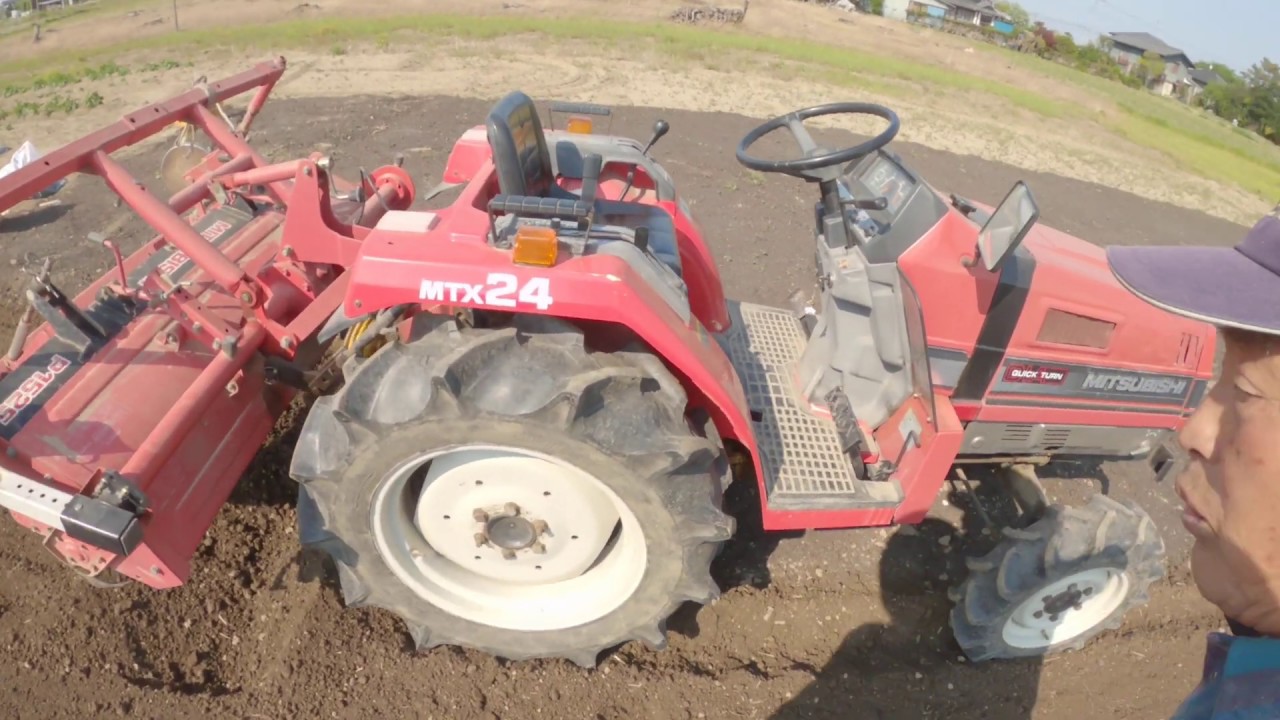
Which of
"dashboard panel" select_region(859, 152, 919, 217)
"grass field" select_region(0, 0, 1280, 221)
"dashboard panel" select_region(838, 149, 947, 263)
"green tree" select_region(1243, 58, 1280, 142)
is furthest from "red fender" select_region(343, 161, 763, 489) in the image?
"green tree" select_region(1243, 58, 1280, 142)

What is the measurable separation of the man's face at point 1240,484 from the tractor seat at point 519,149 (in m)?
1.79

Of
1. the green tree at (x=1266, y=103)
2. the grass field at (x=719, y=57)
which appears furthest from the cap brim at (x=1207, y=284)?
the green tree at (x=1266, y=103)

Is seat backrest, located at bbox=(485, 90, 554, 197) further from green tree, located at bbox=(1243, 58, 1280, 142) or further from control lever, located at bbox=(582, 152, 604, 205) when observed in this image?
green tree, located at bbox=(1243, 58, 1280, 142)

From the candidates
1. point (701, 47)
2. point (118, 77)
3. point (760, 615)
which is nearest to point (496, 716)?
point (760, 615)

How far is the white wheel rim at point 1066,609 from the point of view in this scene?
258 centimetres

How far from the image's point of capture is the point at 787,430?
273 cm

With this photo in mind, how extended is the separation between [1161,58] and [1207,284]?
52.4m

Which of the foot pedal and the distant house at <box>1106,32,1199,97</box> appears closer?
the foot pedal

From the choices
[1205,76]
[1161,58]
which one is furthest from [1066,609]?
[1205,76]

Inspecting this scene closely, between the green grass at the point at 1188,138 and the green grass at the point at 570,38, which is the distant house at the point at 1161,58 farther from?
the green grass at the point at 570,38

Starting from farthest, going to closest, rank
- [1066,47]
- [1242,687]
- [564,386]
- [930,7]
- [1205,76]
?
1. [1205,76]
2. [930,7]
3. [1066,47]
4. [564,386]
5. [1242,687]

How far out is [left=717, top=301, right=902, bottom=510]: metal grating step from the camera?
97.7 inches

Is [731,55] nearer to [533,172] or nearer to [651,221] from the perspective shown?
[651,221]

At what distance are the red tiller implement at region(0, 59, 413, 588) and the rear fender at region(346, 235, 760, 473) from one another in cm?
69
